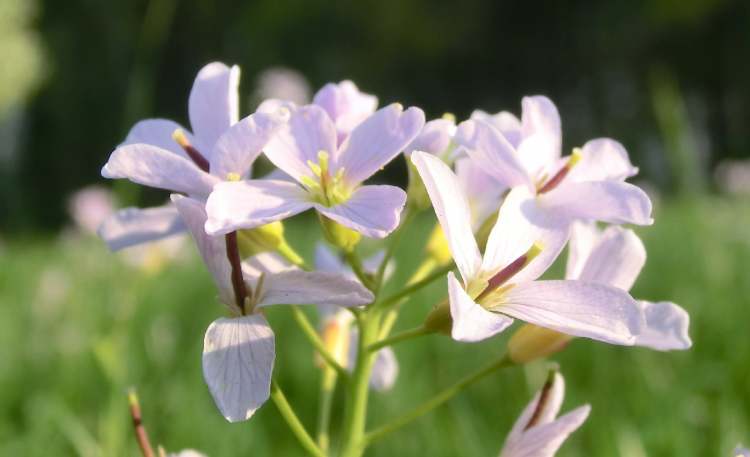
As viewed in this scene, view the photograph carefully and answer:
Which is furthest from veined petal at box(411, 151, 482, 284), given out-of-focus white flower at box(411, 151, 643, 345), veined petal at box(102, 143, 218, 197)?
veined petal at box(102, 143, 218, 197)

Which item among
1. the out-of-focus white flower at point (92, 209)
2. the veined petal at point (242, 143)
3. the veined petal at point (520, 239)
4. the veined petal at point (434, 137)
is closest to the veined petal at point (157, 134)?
the veined petal at point (242, 143)

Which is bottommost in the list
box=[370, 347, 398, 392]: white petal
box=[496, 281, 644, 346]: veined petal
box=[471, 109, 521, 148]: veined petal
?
box=[370, 347, 398, 392]: white petal

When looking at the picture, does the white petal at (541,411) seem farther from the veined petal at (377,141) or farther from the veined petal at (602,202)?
the veined petal at (377,141)

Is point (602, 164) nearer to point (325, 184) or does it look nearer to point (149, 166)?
point (325, 184)

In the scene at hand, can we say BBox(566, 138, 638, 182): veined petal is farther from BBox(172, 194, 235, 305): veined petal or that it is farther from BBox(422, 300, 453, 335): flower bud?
BBox(172, 194, 235, 305): veined petal

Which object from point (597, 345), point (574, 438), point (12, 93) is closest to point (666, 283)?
point (597, 345)

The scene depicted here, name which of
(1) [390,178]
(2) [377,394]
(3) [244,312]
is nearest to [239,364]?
(3) [244,312]
